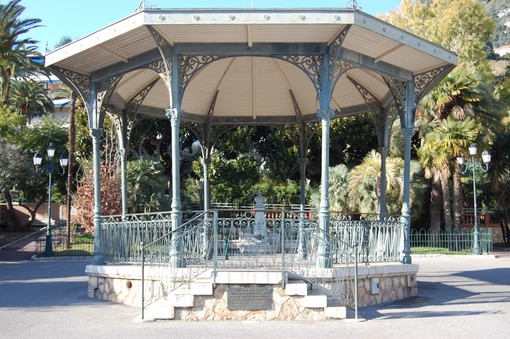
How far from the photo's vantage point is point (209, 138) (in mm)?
17953

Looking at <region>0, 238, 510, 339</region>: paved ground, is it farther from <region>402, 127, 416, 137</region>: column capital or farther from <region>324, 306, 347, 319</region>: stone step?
<region>402, 127, 416, 137</region>: column capital

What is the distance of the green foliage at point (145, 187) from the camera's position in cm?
3027

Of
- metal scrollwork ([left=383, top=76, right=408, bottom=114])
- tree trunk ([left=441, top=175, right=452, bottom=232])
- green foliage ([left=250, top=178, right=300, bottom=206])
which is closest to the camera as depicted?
A: metal scrollwork ([left=383, top=76, right=408, bottom=114])

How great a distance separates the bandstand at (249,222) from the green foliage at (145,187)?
15433 mm

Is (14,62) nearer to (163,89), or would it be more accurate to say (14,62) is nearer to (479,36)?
(163,89)

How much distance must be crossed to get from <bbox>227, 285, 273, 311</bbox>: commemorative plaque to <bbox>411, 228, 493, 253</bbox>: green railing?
876 inches

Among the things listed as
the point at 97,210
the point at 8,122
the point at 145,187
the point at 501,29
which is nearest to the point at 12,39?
the point at 8,122

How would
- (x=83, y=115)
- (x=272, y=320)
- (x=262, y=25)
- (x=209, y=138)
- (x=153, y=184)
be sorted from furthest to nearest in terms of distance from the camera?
(x=83, y=115) < (x=153, y=184) < (x=209, y=138) < (x=262, y=25) < (x=272, y=320)

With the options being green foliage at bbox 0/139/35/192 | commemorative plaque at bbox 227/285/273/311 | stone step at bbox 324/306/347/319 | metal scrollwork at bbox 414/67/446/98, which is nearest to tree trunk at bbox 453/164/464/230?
metal scrollwork at bbox 414/67/446/98

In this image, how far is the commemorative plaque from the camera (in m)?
9.96

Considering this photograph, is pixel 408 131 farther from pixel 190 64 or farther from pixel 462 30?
pixel 462 30

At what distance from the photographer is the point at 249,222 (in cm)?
1094

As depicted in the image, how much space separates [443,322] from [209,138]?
32.2 ft

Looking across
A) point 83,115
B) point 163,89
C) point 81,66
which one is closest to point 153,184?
point 83,115
